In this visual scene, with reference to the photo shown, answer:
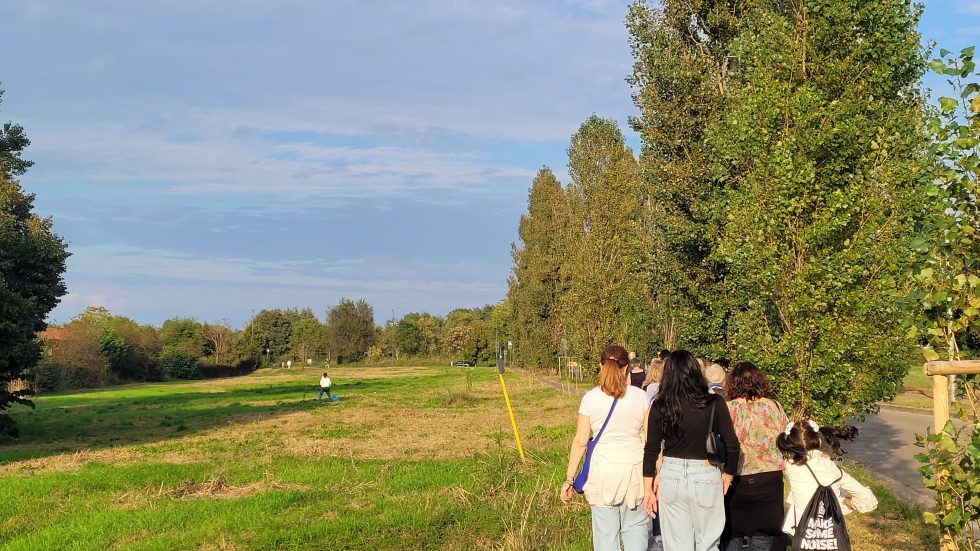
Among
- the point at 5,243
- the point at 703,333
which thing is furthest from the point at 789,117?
the point at 5,243

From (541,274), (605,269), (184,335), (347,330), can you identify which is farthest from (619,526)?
(347,330)

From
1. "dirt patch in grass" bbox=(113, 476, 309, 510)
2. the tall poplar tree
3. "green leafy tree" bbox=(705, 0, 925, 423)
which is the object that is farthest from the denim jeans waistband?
"dirt patch in grass" bbox=(113, 476, 309, 510)

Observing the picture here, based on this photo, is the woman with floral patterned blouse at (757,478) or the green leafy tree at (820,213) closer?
the woman with floral patterned blouse at (757,478)

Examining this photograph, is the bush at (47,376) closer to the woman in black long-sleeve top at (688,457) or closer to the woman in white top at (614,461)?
the woman in white top at (614,461)

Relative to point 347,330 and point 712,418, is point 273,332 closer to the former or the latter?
point 347,330

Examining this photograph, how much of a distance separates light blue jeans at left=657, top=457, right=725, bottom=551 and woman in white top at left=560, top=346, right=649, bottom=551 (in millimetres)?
302

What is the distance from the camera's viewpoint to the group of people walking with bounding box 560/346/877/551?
21.5 ft

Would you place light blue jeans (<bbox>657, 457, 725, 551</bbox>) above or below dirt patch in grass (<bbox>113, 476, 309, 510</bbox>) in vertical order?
above

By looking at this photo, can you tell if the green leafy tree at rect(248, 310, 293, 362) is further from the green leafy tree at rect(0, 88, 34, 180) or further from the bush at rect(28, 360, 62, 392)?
the green leafy tree at rect(0, 88, 34, 180)

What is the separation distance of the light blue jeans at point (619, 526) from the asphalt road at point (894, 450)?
21.0 ft

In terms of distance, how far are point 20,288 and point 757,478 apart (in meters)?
24.3

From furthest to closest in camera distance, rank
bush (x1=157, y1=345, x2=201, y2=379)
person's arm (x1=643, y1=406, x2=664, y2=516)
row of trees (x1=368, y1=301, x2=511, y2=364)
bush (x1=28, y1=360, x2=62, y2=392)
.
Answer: row of trees (x1=368, y1=301, x2=511, y2=364), bush (x1=157, y1=345, x2=201, y2=379), bush (x1=28, y1=360, x2=62, y2=392), person's arm (x1=643, y1=406, x2=664, y2=516)

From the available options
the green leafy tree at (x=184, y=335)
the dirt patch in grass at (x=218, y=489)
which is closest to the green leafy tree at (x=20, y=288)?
the dirt patch in grass at (x=218, y=489)

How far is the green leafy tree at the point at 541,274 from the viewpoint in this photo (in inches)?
2368
